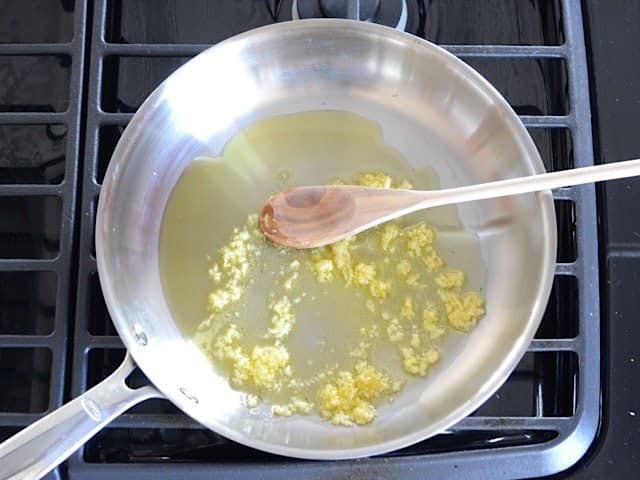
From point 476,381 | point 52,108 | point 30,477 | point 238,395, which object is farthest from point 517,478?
point 52,108

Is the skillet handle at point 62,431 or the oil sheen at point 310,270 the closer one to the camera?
the skillet handle at point 62,431

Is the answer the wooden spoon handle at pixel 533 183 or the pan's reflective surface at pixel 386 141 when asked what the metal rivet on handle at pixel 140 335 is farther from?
the wooden spoon handle at pixel 533 183

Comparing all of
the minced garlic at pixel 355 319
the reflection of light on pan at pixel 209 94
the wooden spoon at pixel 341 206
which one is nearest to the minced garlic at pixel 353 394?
the minced garlic at pixel 355 319

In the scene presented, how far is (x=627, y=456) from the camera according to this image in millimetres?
579

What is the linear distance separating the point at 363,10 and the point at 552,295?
10.1 inches

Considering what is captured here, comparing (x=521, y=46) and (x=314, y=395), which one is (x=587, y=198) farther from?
(x=314, y=395)

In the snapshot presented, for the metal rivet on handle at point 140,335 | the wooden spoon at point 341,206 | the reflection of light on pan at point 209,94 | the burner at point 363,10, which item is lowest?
the metal rivet on handle at point 140,335

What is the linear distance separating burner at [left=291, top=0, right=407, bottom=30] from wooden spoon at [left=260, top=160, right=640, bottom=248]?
13 centimetres

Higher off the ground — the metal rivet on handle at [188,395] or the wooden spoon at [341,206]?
the wooden spoon at [341,206]

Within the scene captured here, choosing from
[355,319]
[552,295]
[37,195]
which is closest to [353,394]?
[355,319]

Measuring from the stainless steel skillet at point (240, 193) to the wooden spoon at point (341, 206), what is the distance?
0.05 meters

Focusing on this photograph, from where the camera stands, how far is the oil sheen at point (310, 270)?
63cm

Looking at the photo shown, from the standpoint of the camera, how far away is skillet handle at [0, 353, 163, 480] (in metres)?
0.53

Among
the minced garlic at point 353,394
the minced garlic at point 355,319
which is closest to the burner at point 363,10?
the minced garlic at point 355,319
